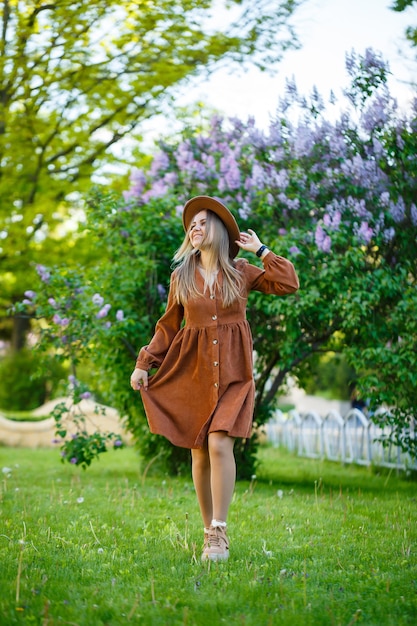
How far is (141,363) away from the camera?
4.27m

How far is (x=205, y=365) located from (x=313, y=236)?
10.1 ft

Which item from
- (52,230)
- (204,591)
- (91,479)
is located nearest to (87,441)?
(91,479)

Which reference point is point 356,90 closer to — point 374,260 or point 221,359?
point 374,260

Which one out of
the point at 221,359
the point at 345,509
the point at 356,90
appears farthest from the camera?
the point at 356,90

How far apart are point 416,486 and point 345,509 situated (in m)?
2.26

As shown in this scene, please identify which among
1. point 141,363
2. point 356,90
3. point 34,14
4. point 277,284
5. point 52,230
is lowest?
point 52,230

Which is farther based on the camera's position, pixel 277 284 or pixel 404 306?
pixel 404 306

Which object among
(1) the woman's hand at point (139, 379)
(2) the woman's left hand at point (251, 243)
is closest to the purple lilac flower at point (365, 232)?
(2) the woman's left hand at point (251, 243)

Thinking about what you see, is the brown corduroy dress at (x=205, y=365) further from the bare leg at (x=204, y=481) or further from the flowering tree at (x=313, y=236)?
the flowering tree at (x=313, y=236)

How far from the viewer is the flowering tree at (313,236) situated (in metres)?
6.80

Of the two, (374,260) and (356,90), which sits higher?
(356,90)

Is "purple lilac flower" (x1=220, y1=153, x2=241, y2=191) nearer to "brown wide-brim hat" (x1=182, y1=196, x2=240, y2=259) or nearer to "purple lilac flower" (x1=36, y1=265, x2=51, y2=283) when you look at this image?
"purple lilac flower" (x1=36, y1=265, x2=51, y2=283)

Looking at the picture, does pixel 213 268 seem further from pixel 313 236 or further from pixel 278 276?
pixel 313 236

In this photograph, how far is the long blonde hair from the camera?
4.22 meters
